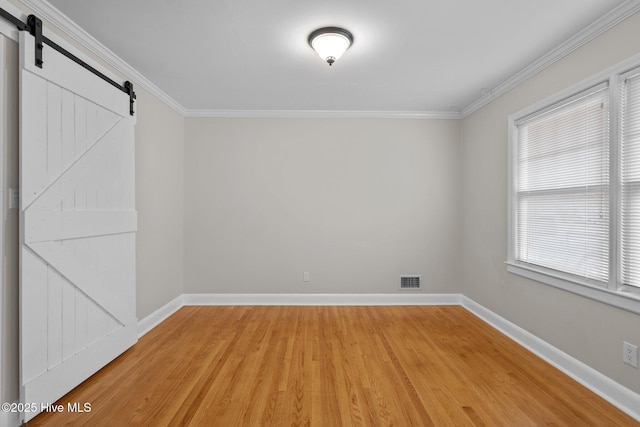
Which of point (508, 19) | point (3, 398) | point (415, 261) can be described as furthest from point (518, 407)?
point (3, 398)

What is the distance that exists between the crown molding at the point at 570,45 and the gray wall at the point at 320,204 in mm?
1093

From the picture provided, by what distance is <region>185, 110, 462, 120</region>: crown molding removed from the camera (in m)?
4.29

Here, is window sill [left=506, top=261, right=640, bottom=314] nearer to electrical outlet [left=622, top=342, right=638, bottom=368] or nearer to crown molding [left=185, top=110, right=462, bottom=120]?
electrical outlet [left=622, top=342, right=638, bottom=368]

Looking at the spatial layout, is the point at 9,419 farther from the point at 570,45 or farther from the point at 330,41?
the point at 570,45

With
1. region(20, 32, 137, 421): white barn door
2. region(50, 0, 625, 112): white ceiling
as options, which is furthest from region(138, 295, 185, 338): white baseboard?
region(50, 0, 625, 112): white ceiling

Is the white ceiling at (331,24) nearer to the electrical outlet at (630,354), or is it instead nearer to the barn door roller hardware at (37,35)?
the barn door roller hardware at (37,35)

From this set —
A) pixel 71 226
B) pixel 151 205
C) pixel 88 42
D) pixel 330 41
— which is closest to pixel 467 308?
pixel 330 41

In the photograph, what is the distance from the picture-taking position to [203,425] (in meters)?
1.87

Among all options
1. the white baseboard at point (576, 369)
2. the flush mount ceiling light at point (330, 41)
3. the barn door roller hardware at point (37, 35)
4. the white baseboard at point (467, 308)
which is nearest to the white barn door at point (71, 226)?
the barn door roller hardware at point (37, 35)

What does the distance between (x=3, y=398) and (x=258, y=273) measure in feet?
8.91

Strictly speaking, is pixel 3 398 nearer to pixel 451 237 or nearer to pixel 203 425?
pixel 203 425

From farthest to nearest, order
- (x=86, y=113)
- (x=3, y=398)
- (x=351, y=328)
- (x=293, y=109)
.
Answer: (x=293, y=109), (x=351, y=328), (x=86, y=113), (x=3, y=398)

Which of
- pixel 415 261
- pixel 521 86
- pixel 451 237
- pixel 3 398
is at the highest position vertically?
pixel 521 86

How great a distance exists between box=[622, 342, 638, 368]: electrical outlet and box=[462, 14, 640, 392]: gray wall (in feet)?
0.11
